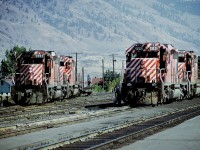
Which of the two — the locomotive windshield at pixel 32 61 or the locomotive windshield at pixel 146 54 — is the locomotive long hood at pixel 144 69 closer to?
the locomotive windshield at pixel 146 54

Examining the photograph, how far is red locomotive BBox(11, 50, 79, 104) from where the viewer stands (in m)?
32.1

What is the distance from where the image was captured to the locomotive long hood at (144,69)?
29.3 meters

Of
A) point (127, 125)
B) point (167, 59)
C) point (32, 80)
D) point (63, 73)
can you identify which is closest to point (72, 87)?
point (63, 73)

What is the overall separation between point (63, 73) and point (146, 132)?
925 inches

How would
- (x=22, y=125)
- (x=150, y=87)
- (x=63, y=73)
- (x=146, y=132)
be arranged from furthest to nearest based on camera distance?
(x=63, y=73) → (x=150, y=87) → (x=22, y=125) → (x=146, y=132)

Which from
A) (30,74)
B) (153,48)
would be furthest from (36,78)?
(153,48)

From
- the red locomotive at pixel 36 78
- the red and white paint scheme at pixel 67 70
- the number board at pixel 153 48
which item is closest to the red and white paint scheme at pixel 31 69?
the red locomotive at pixel 36 78

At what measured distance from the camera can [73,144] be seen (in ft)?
44.5

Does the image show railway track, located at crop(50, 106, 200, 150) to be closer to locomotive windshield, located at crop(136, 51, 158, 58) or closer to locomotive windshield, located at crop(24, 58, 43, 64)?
locomotive windshield, located at crop(136, 51, 158, 58)

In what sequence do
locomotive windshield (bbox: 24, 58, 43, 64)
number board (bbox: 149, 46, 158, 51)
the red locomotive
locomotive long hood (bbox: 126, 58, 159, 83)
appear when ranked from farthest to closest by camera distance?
locomotive windshield (bbox: 24, 58, 43, 64) < the red locomotive < number board (bbox: 149, 46, 158, 51) < locomotive long hood (bbox: 126, 58, 159, 83)

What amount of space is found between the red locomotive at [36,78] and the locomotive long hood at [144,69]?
6.69 m

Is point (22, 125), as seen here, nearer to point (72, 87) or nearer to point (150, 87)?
point (150, 87)

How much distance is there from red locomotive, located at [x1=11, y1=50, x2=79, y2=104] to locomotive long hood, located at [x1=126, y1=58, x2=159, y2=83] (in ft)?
22.0

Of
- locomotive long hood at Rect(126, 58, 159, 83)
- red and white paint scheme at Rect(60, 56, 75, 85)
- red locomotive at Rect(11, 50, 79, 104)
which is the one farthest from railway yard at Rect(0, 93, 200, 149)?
red and white paint scheme at Rect(60, 56, 75, 85)
